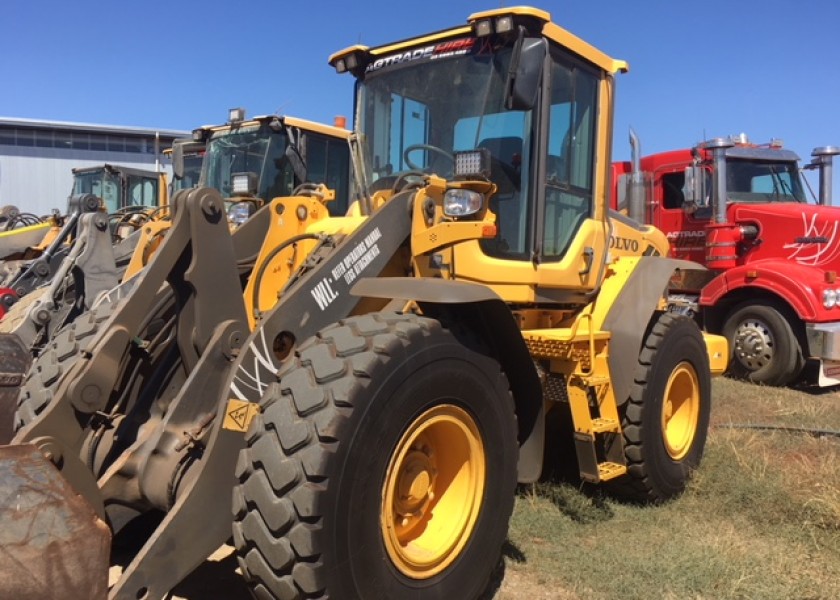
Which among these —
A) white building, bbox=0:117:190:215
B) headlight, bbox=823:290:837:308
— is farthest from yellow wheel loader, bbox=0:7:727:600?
white building, bbox=0:117:190:215

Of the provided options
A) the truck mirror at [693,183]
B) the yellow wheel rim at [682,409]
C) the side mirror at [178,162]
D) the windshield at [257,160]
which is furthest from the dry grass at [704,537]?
the side mirror at [178,162]

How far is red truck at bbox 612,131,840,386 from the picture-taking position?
29.4 feet

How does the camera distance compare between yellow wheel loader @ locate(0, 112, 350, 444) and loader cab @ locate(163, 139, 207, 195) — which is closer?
yellow wheel loader @ locate(0, 112, 350, 444)

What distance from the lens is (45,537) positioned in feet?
7.02

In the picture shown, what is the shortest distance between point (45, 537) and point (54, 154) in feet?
109

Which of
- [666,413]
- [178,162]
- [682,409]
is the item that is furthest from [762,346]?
[178,162]

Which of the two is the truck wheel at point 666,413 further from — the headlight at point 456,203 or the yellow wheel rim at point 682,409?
the headlight at point 456,203

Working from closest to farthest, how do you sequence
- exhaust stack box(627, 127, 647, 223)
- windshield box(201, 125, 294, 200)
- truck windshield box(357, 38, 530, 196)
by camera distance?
truck windshield box(357, 38, 530, 196) < exhaust stack box(627, 127, 647, 223) < windshield box(201, 125, 294, 200)

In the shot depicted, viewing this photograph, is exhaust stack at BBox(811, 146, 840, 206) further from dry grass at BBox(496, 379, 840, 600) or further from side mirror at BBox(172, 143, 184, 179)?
side mirror at BBox(172, 143, 184, 179)

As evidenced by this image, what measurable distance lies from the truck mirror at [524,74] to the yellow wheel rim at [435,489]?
150cm

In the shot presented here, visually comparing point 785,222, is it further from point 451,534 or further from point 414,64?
point 451,534

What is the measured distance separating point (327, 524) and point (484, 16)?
271cm

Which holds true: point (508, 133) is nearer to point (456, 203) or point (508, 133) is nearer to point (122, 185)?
point (456, 203)

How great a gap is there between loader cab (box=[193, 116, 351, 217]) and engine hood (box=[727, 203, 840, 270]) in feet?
17.6
